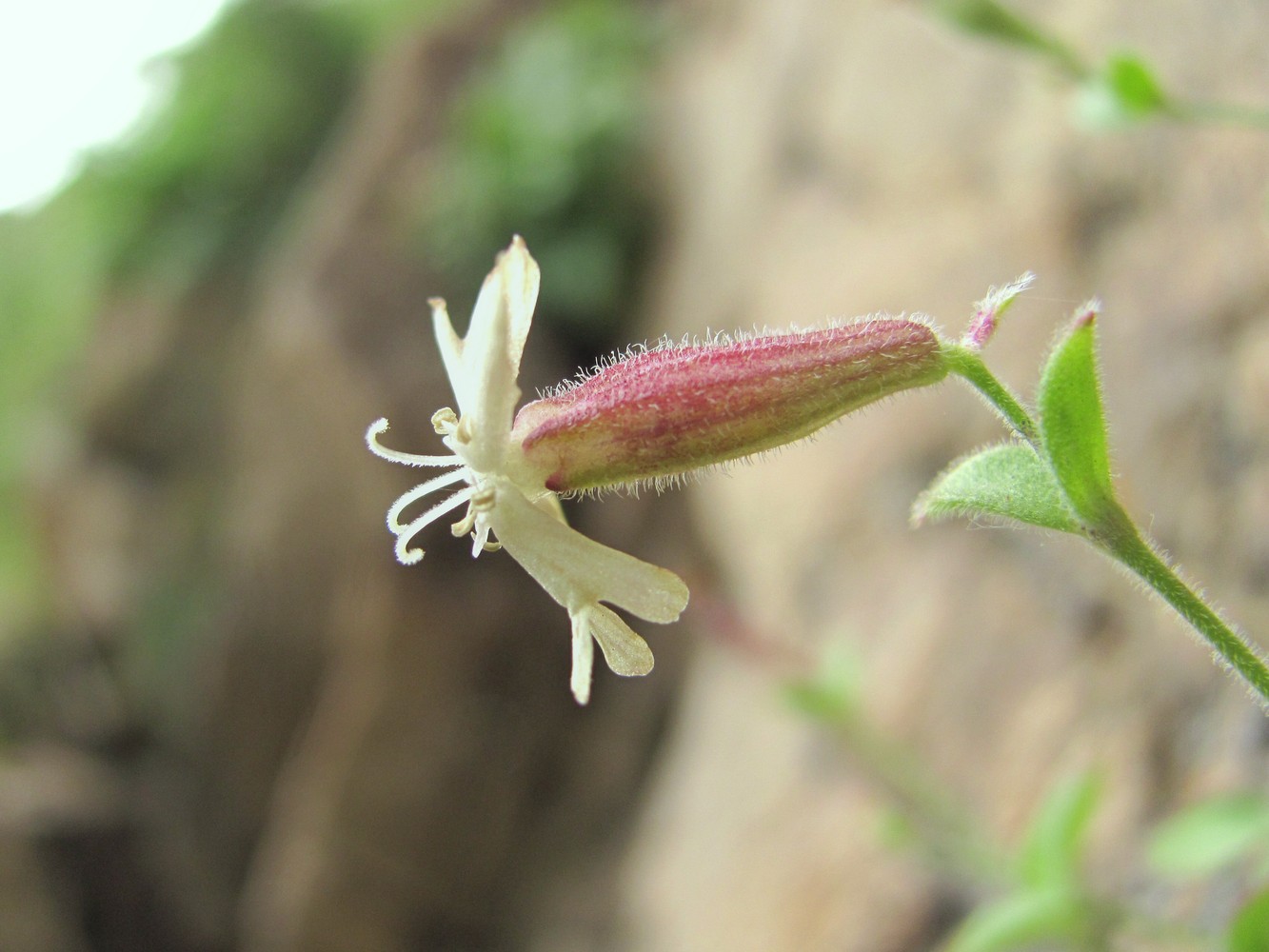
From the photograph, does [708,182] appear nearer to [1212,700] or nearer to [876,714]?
[876,714]

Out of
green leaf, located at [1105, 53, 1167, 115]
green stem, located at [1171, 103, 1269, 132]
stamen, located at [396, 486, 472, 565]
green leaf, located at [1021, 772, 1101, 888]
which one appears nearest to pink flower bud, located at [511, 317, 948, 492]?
stamen, located at [396, 486, 472, 565]

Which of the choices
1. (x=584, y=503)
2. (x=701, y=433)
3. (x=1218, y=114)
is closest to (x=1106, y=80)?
(x=1218, y=114)

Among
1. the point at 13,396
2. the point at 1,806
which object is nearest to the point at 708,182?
the point at 1,806

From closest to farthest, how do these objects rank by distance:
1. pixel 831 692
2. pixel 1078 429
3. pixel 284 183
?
pixel 1078 429 < pixel 831 692 < pixel 284 183

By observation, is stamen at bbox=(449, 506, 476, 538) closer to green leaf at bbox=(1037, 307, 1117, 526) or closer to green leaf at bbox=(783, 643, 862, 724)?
green leaf at bbox=(1037, 307, 1117, 526)

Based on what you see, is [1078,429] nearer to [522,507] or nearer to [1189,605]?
[1189,605]

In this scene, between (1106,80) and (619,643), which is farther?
(1106,80)

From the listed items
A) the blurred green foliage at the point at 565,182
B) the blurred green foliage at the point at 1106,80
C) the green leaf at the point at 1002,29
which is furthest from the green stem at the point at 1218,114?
the blurred green foliage at the point at 565,182
